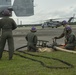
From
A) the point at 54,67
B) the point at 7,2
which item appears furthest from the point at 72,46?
the point at 7,2

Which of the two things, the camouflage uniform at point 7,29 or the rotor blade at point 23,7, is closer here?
the camouflage uniform at point 7,29

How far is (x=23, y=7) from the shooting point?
125 ft

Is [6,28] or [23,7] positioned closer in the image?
[6,28]

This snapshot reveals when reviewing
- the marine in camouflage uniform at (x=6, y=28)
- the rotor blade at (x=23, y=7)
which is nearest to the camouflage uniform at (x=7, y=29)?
the marine in camouflage uniform at (x=6, y=28)

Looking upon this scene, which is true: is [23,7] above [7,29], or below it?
below

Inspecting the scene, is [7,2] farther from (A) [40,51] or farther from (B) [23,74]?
(B) [23,74]

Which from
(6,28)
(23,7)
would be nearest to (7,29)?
(6,28)

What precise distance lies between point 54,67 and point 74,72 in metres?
0.86

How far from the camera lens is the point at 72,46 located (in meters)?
13.3

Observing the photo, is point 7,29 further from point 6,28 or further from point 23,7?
point 23,7

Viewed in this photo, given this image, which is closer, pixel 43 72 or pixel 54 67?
pixel 43 72

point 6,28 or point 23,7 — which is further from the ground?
point 6,28

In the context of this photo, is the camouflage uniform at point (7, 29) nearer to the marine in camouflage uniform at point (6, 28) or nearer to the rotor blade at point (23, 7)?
the marine in camouflage uniform at point (6, 28)

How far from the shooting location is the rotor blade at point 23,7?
1485 inches
